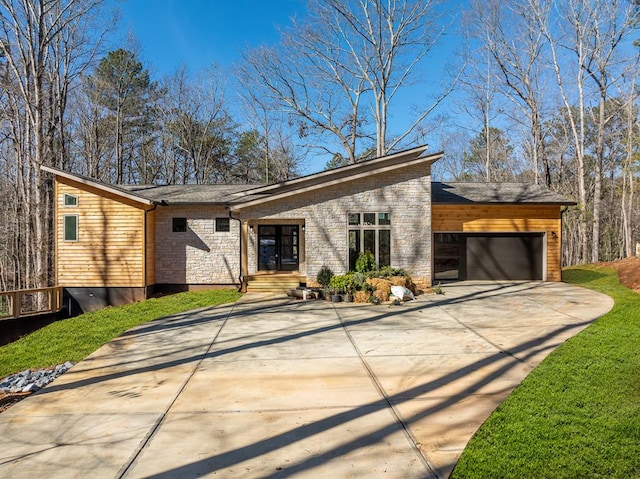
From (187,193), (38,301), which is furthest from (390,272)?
(38,301)

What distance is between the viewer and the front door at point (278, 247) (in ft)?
53.1

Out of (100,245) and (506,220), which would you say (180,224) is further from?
(506,220)

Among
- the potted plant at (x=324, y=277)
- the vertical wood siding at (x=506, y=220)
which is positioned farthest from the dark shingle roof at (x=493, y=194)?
the potted plant at (x=324, y=277)

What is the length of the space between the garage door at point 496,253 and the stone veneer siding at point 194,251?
8.39 metres

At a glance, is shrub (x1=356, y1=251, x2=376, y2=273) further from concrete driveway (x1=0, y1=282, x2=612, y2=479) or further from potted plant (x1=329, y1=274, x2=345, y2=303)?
concrete driveway (x1=0, y1=282, x2=612, y2=479)

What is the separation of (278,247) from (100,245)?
648 cm

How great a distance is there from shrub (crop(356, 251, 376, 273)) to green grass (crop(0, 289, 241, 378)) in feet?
13.8

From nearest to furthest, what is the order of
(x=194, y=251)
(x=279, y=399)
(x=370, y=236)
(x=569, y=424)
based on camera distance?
1. (x=569, y=424)
2. (x=279, y=399)
3. (x=370, y=236)
4. (x=194, y=251)

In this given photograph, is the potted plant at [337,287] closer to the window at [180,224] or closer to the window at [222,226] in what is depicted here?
the window at [222,226]

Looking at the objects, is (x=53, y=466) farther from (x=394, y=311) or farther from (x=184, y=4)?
(x=184, y=4)

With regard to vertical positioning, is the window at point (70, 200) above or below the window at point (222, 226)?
above

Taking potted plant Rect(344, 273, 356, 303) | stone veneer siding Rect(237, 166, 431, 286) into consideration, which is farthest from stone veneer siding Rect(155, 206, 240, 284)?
potted plant Rect(344, 273, 356, 303)

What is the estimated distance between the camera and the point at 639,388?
466 cm

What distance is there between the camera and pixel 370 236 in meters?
13.8
